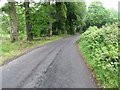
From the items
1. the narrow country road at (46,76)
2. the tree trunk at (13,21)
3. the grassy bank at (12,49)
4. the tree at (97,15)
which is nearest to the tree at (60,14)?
the tree at (97,15)

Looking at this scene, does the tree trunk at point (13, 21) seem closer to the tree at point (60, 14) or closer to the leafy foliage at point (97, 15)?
the tree at point (60, 14)

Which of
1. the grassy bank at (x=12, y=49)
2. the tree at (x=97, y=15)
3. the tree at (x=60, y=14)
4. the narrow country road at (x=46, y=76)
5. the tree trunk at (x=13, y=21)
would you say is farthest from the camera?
the tree at (x=97, y=15)

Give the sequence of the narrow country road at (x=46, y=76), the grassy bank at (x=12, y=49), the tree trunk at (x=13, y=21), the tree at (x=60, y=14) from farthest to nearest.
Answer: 1. the tree at (x=60, y=14)
2. the tree trunk at (x=13, y=21)
3. the grassy bank at (x=12, y=49)
4. the narrow country road at (x=46, y=76)

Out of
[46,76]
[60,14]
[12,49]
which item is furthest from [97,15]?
[46,76]

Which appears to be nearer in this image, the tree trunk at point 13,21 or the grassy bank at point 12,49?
the grassy bank at point 12,49

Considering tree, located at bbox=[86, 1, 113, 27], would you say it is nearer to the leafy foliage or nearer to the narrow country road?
the leafy foliage

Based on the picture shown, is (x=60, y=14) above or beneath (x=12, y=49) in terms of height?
above

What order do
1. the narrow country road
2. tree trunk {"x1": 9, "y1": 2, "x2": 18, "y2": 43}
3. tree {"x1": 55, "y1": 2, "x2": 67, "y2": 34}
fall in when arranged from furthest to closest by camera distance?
tree {"x1": 55, "y1": 2, "x2": 67, "y2": 34}, tree trunk {"x1": 9, "y1": 2, "x2": 18, "y2": 43}, the narrow country road

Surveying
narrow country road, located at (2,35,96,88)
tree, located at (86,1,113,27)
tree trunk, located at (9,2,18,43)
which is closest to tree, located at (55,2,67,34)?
tree, located at (86,1,113,27)

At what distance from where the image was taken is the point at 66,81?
15.4 feet

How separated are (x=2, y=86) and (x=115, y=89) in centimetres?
401

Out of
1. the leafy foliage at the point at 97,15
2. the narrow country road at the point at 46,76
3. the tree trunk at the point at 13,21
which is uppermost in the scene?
the leafy foliage at the point at 97,15

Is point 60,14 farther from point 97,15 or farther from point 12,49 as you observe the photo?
point 12,49

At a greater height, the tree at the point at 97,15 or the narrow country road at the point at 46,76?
the tree at the point at 97,15
